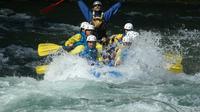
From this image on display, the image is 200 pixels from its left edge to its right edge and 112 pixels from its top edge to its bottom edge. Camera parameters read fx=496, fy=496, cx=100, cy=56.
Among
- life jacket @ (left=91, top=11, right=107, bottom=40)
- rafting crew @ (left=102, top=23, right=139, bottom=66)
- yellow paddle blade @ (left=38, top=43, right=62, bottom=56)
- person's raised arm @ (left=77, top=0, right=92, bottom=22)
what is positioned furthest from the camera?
person's raised arm @ (left=77, top=0, right=92, bottom=22)

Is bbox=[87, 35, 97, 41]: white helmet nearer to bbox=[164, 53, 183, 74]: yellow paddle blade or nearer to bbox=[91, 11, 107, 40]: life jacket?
bbox=[91, 11, 107, 40]: life jacket

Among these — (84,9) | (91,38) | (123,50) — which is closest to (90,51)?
(91,38)

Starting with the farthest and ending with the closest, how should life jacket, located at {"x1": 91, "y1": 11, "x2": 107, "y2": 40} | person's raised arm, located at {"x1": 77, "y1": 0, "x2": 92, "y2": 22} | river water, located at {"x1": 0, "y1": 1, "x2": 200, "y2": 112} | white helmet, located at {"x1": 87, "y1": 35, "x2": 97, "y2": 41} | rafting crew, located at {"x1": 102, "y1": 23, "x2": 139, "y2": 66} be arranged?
person's raised arm, located at {"x1": 77, "y1": 0, "x2": 92, "y2": 22} → life jacket, located at {"x1": 91, "y1": 11, "x2": 107, "y2": 40} → rafting crew, located at {"x1": 102, "y1": 23, "x2": 139, "y2": 66} → white helmet, located at {"x1": 87, "y1": 35, "x2": 97, "y2": 41} → river water, located at {"x1": 0, "y1": 1, "x2": 200, "y2": 112}

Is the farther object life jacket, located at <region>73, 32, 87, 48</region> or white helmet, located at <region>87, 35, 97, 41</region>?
life jacket, located at <region>73, 32, 87, 48</region>

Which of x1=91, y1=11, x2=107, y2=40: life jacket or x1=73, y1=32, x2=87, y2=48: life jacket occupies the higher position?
x1=91, y1=11, x2=107, y2=40: life jacket

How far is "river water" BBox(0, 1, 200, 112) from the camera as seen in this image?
30.2 feet

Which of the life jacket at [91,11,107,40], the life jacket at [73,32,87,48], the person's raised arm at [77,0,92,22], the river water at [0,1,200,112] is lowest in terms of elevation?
the river water at [0,1,200,112]

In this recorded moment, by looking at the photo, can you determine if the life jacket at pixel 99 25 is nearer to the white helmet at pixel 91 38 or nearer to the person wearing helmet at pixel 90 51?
the person wearing helmet at pixel 90 51

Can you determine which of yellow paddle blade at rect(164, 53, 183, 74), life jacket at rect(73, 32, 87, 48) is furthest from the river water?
life jacket at rect(73, 32, 87, 48)

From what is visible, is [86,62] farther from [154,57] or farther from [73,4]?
[73,4]

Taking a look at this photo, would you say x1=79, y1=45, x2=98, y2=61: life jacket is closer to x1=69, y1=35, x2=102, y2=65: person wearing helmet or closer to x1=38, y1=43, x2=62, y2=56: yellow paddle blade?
x1=69, y1=35, x2=102, y2=65: person wearing helmet

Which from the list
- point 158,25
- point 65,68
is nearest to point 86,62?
point 65,68

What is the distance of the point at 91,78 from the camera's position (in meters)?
10.7

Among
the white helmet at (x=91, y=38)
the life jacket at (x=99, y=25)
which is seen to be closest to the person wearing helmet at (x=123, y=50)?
the white helmet at (x=91, y=38)
